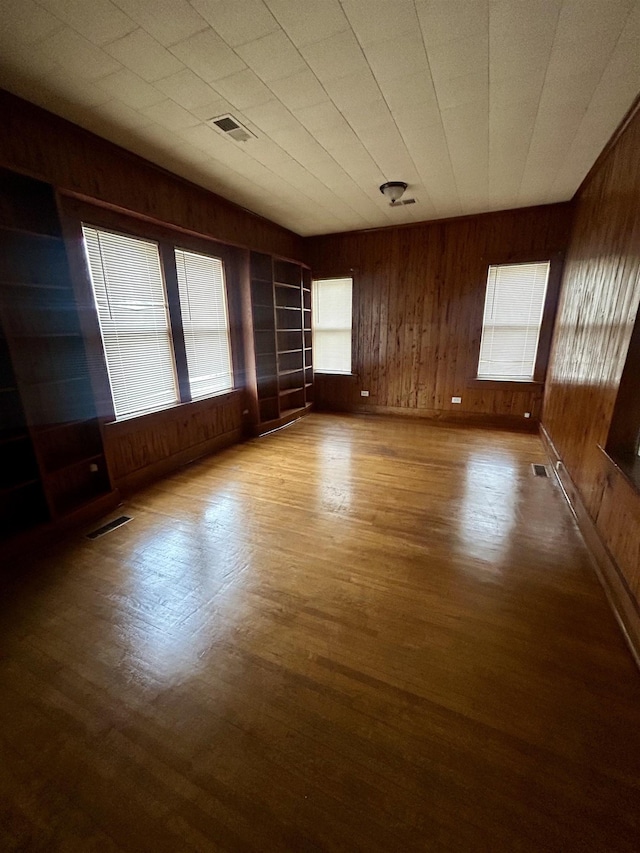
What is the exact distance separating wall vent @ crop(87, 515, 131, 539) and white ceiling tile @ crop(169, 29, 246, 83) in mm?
3003

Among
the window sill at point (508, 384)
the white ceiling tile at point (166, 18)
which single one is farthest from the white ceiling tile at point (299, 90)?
the window sill at point (508, 384)

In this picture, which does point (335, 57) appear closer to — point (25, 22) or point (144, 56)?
point (144, 56)

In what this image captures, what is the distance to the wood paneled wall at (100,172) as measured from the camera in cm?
219

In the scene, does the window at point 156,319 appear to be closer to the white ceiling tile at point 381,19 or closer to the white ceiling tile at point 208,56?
the white ceiling tile at point 208,56

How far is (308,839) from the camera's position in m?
0.99

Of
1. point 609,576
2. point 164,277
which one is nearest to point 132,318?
point 164,277

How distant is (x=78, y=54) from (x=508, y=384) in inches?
203

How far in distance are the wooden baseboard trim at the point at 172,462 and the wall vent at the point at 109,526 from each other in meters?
0.39

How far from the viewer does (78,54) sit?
1.79 m

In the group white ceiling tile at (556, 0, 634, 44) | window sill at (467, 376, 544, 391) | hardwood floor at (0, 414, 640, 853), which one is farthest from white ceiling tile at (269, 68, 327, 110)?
window sill at (467, 376, 544, 391)

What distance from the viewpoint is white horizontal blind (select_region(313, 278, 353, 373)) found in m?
5.68

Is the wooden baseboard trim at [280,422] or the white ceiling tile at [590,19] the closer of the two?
the white ceiling tile at [590,19]

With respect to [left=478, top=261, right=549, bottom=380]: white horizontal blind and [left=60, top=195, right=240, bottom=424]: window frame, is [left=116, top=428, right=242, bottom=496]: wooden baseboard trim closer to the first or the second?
[left=60, top=195, right=240, bottom=424]: window frame

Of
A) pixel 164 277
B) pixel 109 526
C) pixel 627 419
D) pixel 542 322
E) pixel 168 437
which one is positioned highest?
pixel 164 277
